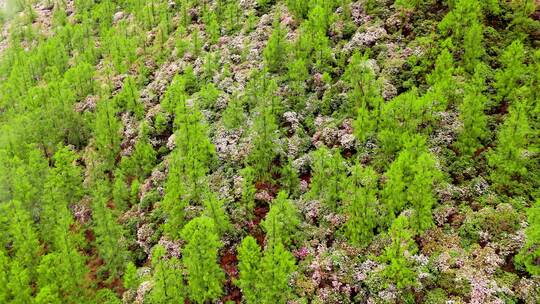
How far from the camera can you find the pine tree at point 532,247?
27231 millimetres

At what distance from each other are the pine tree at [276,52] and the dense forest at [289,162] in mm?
311

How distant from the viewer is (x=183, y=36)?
65250 mm

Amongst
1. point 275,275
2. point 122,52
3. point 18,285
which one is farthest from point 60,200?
point 275,275

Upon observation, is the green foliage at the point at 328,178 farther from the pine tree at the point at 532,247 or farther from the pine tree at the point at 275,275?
the pine tree at the point at 532,247

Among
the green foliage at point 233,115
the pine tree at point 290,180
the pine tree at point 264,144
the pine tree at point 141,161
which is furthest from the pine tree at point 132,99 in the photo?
the pine tree at point 290,180

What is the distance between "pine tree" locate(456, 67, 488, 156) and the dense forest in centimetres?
22

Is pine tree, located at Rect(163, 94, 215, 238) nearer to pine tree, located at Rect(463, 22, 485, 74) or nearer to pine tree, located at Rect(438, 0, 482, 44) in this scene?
pine tree, located at Rect(463, 22, 485, 74)

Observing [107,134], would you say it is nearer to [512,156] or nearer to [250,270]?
[250,270]

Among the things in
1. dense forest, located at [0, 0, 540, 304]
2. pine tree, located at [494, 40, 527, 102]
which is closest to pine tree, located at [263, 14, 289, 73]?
dense forest, located at [0, 0, 540, 304]

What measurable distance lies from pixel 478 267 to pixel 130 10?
70821 mm

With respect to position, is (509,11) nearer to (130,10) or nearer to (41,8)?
(130,10)

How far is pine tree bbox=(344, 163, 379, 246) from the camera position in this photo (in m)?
32.3

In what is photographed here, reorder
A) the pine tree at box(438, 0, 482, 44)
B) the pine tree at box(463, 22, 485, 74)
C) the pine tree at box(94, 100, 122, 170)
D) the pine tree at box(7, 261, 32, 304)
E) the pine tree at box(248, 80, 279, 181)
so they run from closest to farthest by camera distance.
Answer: the pine tree at box(7, 261, 32, 304)
the pine tree at box(248, 80, 279, 181)
the pine tree at box(463, 22, 485, 74)
the pine tree at box(438, 0, 482, 44)
the pine tree at box(94, 100, 122, 170)

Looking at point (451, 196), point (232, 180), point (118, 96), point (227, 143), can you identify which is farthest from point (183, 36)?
point (451, 196)
